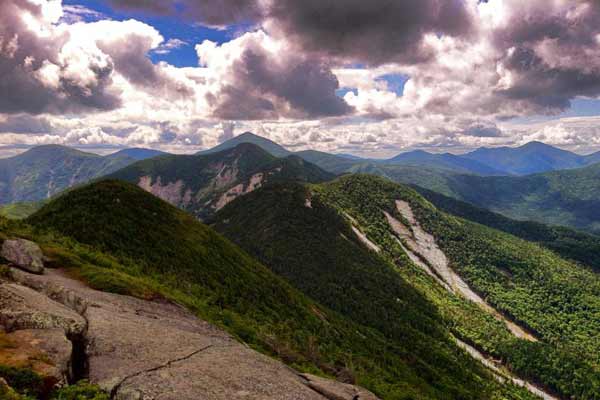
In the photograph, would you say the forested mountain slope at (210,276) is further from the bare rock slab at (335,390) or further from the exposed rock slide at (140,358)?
the exposed rock slide at (140,358)

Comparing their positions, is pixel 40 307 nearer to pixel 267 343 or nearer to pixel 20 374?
pixel 20 374

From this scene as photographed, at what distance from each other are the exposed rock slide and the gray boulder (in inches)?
541

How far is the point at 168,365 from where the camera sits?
30.2m

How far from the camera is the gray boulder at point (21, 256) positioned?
2021 inches

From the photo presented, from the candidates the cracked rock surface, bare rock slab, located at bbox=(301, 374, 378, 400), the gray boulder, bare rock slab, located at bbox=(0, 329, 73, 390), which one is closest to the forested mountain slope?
the gray boulder

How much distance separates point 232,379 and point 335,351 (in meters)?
111

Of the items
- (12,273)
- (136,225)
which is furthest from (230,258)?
(12,273)

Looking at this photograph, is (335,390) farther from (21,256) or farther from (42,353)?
(21,256)

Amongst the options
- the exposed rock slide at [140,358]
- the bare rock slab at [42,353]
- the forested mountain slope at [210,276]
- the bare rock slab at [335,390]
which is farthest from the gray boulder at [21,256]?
the bare rock slab at [335,390]

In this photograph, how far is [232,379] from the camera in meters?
30.0

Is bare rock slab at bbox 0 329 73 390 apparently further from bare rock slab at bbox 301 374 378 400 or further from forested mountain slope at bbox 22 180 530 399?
forested mountain slope at bbox 22 180 530 399

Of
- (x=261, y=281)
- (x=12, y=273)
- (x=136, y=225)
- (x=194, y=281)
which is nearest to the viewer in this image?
(x=12, y=273)

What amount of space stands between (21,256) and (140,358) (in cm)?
3558

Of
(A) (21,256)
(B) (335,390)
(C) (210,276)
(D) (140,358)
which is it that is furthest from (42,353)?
(C) (210,276)
